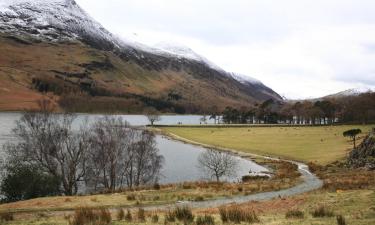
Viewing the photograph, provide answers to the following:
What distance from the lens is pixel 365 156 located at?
68938mm

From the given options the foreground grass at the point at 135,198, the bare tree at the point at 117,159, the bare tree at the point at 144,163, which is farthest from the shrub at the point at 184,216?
the bare tree at the point at 144,163

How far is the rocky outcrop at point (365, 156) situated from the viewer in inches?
2522

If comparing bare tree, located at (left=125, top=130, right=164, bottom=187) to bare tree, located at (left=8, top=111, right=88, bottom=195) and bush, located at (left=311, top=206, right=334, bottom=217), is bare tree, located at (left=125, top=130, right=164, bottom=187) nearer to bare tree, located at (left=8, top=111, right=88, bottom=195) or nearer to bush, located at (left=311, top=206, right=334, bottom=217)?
bare tree, located at (left=8, top=111, right=88, bottom=195)

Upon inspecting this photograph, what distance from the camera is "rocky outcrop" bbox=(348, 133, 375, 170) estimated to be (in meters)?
64.1

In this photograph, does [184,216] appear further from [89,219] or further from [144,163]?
[144,163]

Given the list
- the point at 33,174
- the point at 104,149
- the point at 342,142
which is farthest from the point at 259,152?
the point at 33,174

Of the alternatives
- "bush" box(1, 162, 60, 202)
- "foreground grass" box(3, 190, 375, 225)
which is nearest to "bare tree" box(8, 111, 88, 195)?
"bush" box(1, 162, 60, 202)

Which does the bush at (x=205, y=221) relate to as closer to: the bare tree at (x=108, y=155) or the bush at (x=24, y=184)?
the bush at (x=24, y=184)

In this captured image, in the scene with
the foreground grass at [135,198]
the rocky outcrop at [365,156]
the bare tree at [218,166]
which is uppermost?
the rocky outcrop at [365,156]

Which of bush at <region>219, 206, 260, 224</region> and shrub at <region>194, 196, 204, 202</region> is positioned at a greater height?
bush at <region>219, 206, 260, 224</region>

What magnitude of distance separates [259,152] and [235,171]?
30875 mm

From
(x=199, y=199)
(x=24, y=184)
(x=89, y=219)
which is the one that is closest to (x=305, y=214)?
(x=89, y=219)

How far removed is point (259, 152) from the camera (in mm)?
111250

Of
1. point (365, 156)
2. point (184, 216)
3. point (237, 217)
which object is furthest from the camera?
point (365, 156)
